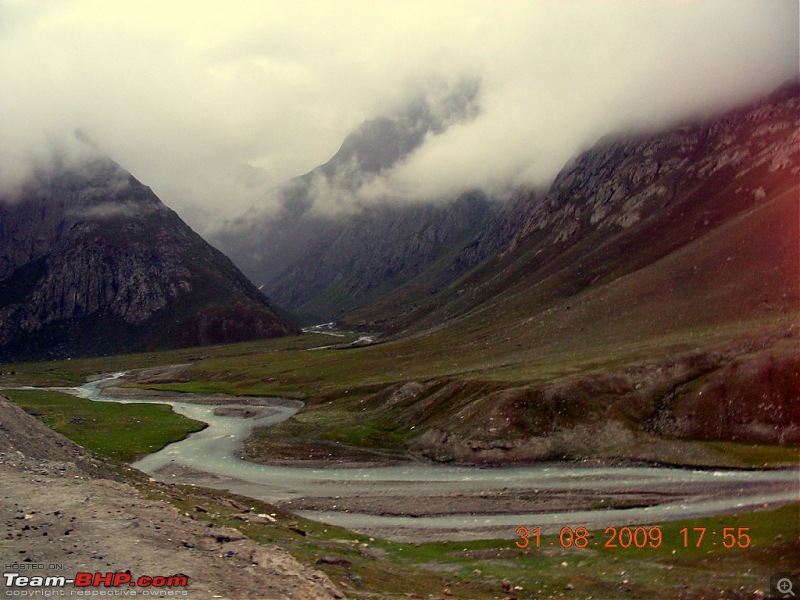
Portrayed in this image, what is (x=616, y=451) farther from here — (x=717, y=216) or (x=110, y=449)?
(x=717, y=216)

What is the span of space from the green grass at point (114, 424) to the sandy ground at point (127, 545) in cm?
4666

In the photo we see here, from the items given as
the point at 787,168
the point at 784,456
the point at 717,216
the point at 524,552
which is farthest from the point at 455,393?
the point at 787,168

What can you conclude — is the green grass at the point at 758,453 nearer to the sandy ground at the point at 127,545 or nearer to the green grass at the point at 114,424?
the sandy ground at the point at 127,545

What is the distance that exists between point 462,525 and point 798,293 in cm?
8287

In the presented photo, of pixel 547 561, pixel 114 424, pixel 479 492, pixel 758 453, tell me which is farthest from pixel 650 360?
pixel 114 424

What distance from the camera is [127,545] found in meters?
28.2

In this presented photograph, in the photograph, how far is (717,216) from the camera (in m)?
176

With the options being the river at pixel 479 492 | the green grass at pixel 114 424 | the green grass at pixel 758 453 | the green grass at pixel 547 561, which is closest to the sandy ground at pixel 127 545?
the green grass at pixel 547 561

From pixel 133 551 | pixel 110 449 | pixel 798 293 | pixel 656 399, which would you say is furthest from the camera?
pixel 798 293

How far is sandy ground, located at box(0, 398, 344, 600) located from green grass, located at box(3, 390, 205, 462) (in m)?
46.7

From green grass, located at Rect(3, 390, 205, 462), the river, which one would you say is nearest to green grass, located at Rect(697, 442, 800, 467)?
the river

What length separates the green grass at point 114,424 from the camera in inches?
3590

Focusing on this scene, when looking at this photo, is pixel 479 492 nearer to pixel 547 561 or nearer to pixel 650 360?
pixel 547 561

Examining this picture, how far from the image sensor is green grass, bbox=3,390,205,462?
91188mm
